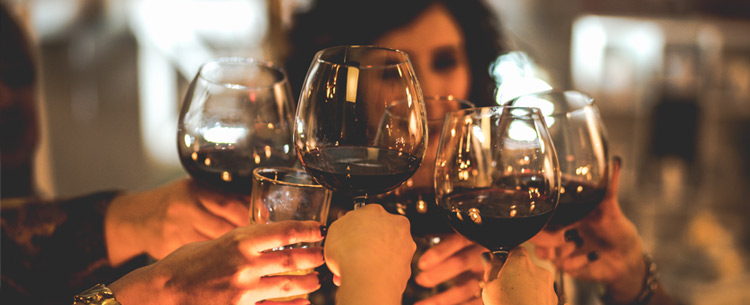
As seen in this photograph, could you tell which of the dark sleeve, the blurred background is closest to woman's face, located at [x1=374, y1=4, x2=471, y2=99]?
the dark sleeve

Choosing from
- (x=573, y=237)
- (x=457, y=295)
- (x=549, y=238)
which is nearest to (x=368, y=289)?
(x=457, y=295)

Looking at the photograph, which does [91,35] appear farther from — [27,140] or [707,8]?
[707,8]

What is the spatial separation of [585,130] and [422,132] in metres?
0.29

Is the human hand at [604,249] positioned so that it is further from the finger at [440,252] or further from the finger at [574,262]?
the finger at [440,252]

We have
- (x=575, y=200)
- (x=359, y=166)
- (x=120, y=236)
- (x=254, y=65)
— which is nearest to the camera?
(x=359, y=166)

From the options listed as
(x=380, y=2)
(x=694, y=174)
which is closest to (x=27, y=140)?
(x=380, y=2)

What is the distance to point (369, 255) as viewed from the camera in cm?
51

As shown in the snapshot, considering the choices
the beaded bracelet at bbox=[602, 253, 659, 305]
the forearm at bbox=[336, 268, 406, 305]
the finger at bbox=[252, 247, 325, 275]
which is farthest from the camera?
the beaded bracelet at bbox=[602, 253, 659, 305]

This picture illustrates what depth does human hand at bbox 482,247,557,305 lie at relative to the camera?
565 millimetres

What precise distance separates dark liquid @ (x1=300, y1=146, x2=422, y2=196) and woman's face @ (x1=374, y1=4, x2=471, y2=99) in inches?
32.2

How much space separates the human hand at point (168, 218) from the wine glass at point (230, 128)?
2.9 inches

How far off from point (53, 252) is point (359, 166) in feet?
2.53

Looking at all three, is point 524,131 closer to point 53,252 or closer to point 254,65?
point 254,65

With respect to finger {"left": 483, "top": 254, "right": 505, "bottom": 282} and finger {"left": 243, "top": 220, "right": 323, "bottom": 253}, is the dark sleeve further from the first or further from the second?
finger {"left": 483, "top": 254, "right": 505, "bottom": 282}
